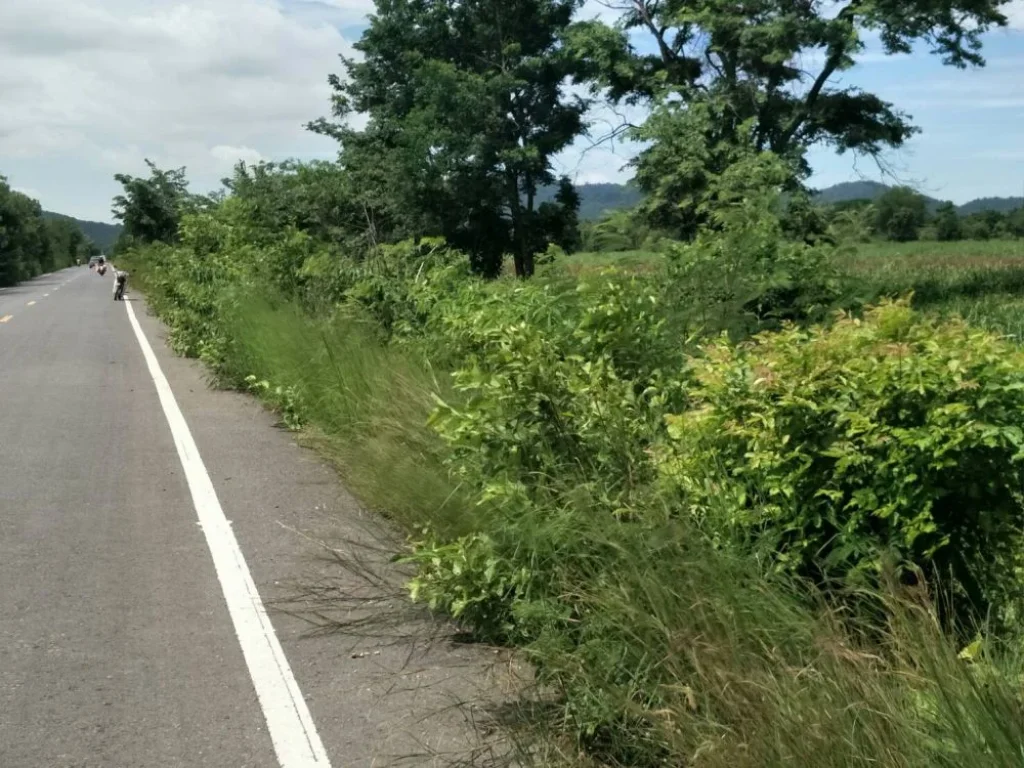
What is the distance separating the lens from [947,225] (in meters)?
74.0

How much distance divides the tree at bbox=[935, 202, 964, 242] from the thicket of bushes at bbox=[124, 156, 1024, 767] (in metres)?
72.0

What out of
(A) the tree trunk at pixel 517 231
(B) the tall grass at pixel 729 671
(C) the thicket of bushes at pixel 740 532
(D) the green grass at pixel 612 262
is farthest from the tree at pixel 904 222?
(B) the tall grass at pixel 729 671

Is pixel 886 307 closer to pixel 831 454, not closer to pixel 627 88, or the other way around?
pixel 831 454

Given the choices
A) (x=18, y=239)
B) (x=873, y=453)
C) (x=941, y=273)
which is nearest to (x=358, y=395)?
(x=873, y=453)

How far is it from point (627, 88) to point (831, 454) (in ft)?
110

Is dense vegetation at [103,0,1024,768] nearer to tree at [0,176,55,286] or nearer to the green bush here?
the green bush

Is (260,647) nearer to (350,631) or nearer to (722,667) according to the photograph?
(350,631)

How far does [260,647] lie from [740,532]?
240 centimetres

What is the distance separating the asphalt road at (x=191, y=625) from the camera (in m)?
4.61

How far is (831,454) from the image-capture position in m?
4.21

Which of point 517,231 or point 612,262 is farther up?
point 612,262

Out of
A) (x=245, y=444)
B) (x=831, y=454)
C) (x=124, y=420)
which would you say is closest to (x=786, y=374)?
(x=831, y=454)

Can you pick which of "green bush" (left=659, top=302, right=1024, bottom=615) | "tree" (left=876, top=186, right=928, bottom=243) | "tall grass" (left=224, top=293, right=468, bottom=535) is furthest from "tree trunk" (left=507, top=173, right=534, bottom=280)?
"green bush" (left=659, top=302, right=1024, bottom=615)

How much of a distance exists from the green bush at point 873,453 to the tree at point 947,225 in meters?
73.3
